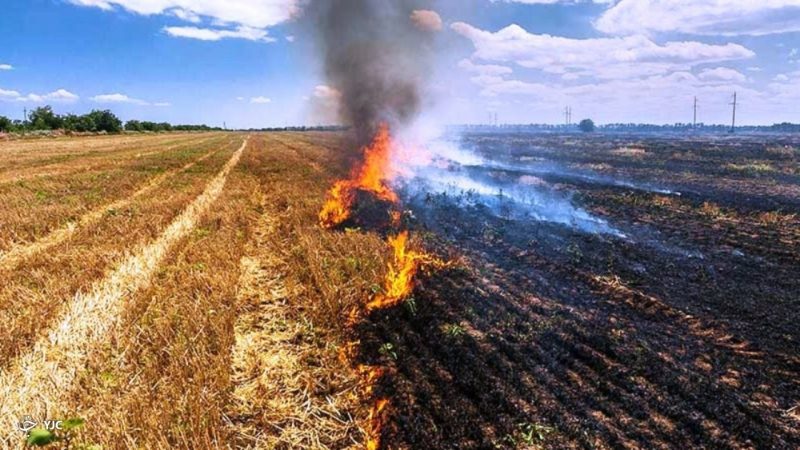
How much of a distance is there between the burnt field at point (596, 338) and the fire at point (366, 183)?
2.18 metres

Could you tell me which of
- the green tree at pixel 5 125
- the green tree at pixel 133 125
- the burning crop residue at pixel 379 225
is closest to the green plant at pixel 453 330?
the burning crop residue at pixel 379 225

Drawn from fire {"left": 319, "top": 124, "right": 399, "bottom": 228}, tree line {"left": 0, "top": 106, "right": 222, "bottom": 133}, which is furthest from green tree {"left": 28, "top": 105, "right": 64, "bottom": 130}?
fire {"left": 319, "top": 124, "right": 399, "bottom": 228}

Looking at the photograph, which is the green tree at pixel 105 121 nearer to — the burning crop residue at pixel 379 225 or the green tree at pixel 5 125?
the green tree at pixel 5 125

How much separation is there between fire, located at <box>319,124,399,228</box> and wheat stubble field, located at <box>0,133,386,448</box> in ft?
2.29

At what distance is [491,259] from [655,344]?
427 cm

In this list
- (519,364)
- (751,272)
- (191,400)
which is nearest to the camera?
(191,400)

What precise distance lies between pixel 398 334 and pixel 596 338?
8.53 feet

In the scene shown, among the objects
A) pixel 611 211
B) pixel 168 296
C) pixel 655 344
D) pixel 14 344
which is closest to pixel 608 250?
pixel 655 344

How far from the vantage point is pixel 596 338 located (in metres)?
6.14

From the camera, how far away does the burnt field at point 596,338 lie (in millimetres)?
4430

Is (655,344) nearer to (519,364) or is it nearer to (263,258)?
→ (519,364)

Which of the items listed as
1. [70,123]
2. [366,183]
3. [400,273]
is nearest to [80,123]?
[70,123]

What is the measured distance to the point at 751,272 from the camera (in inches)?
365

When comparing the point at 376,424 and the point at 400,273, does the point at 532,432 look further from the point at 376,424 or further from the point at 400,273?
the point at 400,273
